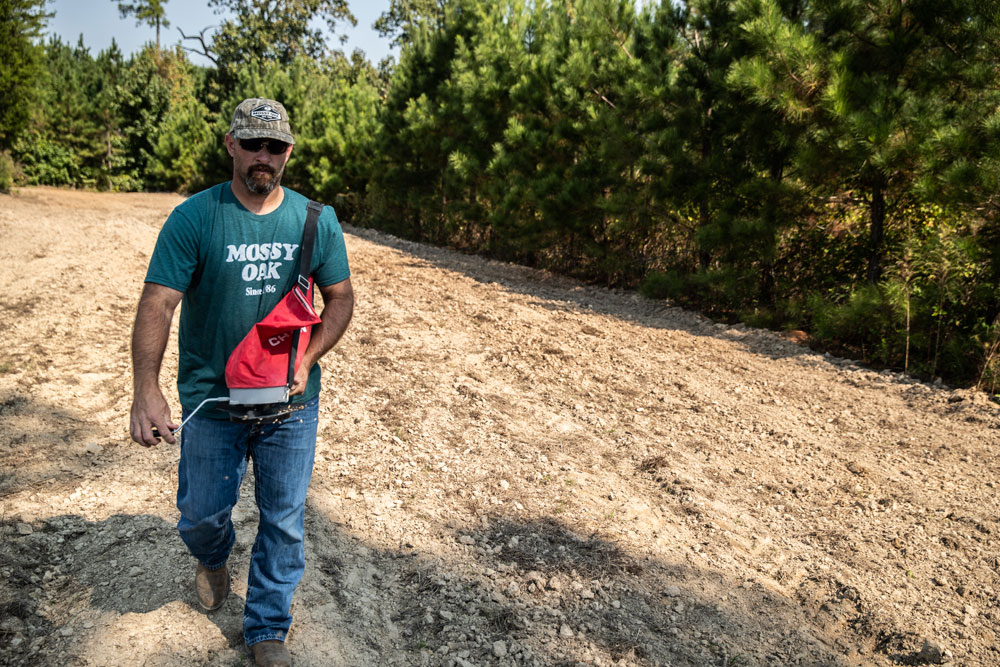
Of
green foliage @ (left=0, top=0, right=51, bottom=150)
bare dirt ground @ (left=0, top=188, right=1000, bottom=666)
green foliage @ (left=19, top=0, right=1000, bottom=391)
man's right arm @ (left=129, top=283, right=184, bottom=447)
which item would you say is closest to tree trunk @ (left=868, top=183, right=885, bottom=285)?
green foliage @ (left=19, top=0, right=1000, bottom=391)

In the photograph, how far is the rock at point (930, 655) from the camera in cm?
279

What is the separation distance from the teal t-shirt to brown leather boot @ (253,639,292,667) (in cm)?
81

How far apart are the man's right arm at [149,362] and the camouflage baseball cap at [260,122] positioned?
0.53 meters

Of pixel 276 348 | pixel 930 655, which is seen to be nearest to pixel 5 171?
pixel 276 348

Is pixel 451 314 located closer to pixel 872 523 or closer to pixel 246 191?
pixel 872 523

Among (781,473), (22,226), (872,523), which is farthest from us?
(22,226)

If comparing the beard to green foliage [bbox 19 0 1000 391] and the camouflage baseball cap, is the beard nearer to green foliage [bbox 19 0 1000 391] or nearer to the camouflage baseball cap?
the camouflage baseball cap

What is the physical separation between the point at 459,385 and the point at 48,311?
3998 millimetres

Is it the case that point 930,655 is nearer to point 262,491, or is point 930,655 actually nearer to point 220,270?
point 262,491

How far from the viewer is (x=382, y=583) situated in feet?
10.2

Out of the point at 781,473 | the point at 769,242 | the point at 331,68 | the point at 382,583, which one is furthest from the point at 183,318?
the point at 331,68

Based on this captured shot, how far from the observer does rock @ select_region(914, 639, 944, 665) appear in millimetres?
2785

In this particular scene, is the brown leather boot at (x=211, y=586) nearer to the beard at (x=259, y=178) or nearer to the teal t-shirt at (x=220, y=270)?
the teal t-shirt at (x=220, y=270)

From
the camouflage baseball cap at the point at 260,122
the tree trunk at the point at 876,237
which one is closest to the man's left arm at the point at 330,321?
the camouflage baseball cap at the point at 260,122
